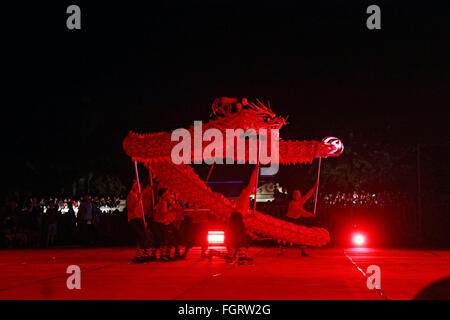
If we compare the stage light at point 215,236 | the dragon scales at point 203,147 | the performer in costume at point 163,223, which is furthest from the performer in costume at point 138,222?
the stage light at point 215,236

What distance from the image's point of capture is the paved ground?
9117 mm

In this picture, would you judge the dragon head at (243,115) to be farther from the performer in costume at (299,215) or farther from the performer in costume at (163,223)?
the performer in costume at (299,215)

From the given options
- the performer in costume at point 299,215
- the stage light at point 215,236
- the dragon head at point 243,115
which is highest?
the dragon head at point 243,115

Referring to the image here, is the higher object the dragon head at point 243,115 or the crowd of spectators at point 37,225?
the dragon head at point 243,115

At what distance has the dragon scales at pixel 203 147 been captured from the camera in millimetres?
15570

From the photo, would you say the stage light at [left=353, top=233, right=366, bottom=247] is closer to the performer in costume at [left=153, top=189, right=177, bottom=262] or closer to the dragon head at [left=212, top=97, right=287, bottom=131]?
the dragon head at [left=212, top=97, right=287, bottom=131]

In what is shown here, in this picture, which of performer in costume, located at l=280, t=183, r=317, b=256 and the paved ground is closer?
the paved ground

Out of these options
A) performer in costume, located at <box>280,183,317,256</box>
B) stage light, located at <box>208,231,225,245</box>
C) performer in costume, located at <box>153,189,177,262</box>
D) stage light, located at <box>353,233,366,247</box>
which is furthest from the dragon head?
stage light, located at <box>353,233,366,247</box>

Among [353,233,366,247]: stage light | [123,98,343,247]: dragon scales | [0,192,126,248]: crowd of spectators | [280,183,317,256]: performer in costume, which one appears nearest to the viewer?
[123,98,343,247]: dragon scales

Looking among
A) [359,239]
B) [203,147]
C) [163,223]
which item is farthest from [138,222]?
[359,239]

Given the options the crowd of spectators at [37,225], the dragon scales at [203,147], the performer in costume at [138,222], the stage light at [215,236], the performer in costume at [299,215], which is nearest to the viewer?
the performer in costume at [138,222]

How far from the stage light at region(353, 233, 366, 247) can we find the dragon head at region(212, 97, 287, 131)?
10.3m

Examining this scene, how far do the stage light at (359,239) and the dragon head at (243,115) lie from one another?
1032 centimetres
